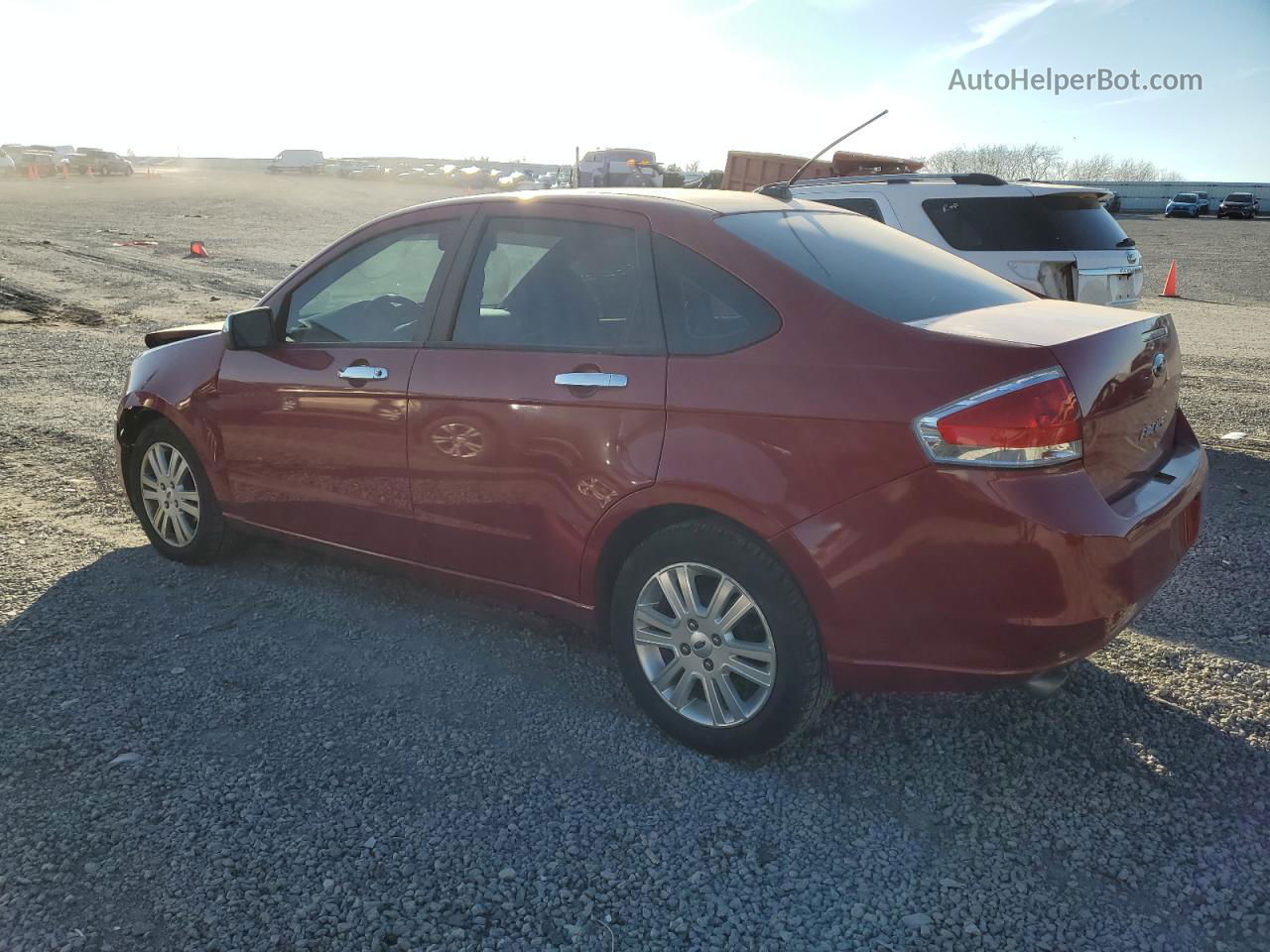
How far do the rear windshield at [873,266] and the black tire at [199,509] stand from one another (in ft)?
9.30

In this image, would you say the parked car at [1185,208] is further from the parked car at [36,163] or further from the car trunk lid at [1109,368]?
the parked car at [36,163]

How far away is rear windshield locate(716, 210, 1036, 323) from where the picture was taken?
10.3ft

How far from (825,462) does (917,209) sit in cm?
534

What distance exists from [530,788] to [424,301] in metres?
1.89

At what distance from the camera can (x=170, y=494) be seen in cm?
495

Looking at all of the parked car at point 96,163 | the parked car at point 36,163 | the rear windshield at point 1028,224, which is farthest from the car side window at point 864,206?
the parked car at point 96,163

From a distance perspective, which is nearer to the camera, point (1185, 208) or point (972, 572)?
point (972, 572)

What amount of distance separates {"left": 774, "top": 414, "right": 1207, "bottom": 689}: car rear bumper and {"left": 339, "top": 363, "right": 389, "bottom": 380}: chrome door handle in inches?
70.4

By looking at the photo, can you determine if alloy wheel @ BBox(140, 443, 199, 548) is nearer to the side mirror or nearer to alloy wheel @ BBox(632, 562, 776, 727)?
the side mirror

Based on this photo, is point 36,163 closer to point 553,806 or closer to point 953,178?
point 953,178

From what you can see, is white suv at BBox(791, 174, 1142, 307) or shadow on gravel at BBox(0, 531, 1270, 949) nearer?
shadow on gravel at BBox(0, 531, 1270, 949)

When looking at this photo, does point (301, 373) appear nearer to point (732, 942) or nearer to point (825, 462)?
point (825, 462)

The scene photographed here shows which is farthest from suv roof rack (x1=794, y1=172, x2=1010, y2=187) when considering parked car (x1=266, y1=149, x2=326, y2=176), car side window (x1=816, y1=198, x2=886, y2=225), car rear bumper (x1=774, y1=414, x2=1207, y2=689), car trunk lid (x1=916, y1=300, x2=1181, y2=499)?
parked car (x1=266, y1=149, x2=326, y2=176)

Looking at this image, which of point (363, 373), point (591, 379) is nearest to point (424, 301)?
point (363, 373)
